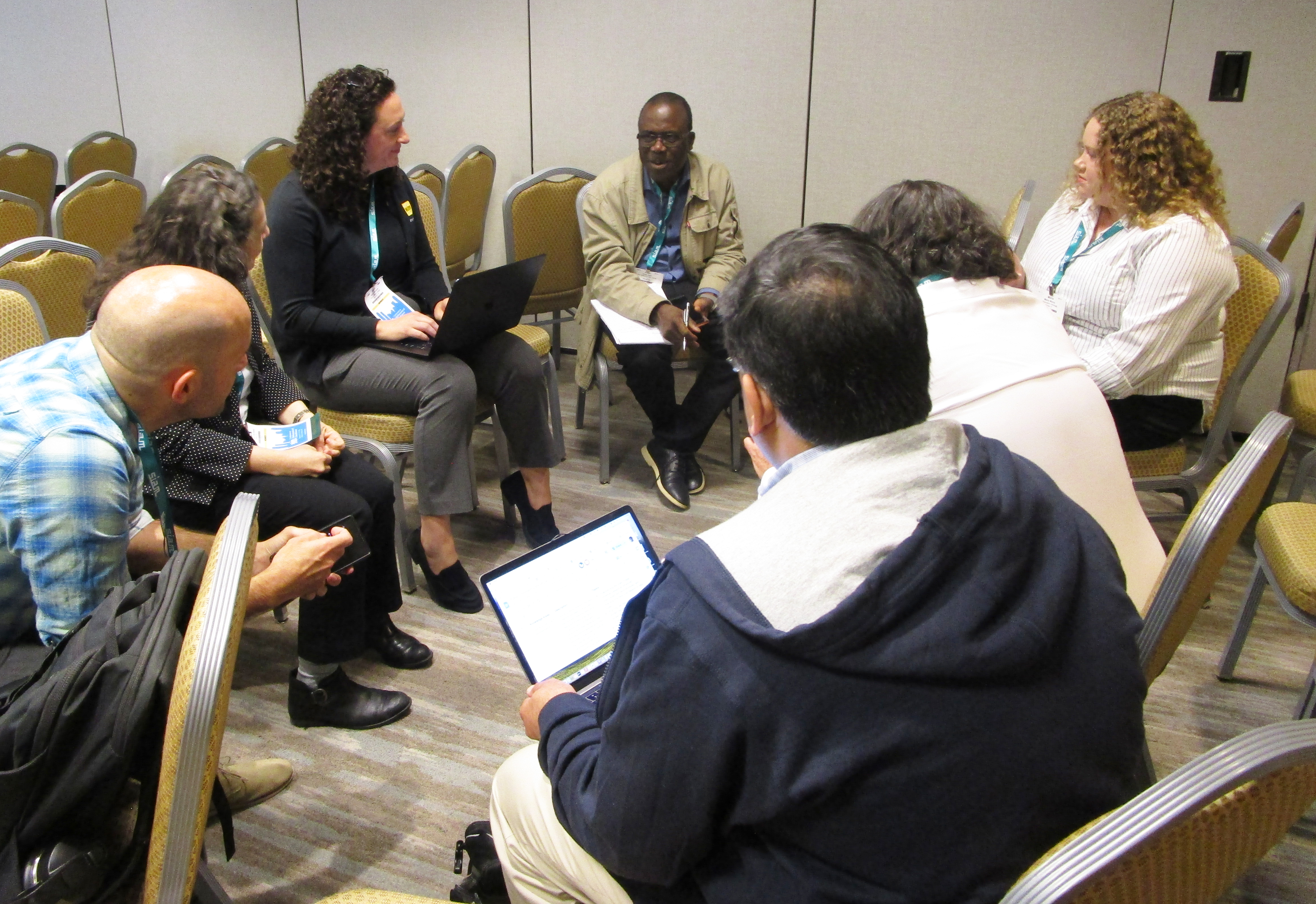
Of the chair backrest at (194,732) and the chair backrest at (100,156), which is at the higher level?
the chair backrest at (100,156)

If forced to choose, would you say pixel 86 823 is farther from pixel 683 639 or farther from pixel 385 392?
pixel 385 392

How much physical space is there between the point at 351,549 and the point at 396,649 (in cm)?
70

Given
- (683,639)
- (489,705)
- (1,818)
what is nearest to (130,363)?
(1,818)

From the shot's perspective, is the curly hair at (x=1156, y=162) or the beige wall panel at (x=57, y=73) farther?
the beige wall panel at (x=57, y=73)

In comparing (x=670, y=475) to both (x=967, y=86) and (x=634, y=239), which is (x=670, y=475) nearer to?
(x=634, y=239)

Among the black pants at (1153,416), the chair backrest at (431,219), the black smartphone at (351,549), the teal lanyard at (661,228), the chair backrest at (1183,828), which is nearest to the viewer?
the chair backrest at (1183,828)

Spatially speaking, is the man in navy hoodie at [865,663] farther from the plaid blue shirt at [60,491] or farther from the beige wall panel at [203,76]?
the beige wall panel at [203,76]

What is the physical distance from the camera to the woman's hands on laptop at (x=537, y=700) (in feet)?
4.04

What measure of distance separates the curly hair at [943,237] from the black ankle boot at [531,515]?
1.41 meters

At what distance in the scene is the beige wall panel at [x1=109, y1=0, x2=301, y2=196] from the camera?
4.93m

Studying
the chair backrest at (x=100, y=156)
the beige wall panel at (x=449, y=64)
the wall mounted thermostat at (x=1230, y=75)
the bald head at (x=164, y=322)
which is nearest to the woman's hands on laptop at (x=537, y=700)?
the bald head at (x=164, y=322)

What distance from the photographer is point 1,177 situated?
4.42m

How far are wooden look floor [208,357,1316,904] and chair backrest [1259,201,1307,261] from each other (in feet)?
2.90

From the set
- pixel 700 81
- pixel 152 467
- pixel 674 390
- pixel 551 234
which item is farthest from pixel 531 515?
pixel 700 81
